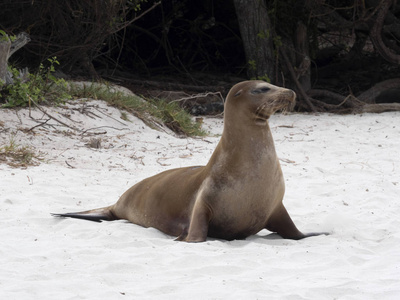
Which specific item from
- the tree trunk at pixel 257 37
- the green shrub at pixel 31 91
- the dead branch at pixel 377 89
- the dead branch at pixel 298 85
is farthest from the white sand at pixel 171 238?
the tree trunk at pixel 257 37

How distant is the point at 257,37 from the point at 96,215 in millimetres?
6668

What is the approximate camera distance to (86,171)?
6316 mm

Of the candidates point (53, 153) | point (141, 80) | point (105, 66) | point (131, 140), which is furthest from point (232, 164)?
point (105, 66)

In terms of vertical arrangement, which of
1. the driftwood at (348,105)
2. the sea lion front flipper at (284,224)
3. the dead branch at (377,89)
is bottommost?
the sea lion front flipper at (284,224)

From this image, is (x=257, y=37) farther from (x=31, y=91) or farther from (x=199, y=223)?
(x=199, y=223)

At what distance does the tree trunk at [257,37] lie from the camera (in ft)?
34.6

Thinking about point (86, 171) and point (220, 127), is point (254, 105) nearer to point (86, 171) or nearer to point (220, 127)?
point (86, 171)

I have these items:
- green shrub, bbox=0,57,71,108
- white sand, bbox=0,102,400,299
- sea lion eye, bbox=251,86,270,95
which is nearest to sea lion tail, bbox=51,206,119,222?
white sand, bbox=0,102,400,299

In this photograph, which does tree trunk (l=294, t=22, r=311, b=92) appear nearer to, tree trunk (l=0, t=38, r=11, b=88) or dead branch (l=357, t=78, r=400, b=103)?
dead branch (l=357, t=78, r=400, b=103)

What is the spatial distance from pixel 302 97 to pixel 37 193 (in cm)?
634

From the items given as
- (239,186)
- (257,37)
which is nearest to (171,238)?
(239,186)

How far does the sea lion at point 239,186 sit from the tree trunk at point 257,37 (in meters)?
6.38

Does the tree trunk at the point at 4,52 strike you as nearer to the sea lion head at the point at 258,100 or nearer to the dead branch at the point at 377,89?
the sea lion head at the point at 258,100

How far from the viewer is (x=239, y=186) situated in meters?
3.95
